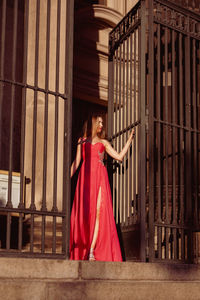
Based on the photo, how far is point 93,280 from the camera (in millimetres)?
5062

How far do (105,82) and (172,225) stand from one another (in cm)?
257

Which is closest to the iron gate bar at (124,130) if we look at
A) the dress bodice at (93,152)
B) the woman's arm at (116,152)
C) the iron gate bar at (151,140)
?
the woman's arm at (116,152)

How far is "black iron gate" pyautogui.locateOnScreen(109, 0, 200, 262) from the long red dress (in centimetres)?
28

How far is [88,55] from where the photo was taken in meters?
8.20

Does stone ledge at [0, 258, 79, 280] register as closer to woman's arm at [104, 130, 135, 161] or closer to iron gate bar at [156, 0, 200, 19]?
woman's arm at [104, 130, 135, 161]

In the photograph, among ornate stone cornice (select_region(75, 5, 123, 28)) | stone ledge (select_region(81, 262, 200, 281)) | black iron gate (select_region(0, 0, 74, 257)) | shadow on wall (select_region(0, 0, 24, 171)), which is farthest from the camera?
ornate stone cornice (select_region(75, 5, 123, 28))

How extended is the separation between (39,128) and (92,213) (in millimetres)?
1154

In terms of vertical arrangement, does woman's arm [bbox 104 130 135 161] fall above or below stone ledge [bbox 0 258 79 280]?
above

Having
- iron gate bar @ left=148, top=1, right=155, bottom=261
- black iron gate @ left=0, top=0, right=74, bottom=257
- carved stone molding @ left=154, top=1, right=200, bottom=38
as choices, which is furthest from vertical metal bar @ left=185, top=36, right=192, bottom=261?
black iron gate @ left=0, top=0, right=74, bottom=257

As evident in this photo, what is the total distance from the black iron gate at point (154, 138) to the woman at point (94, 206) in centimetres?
27

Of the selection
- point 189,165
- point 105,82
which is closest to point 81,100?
point 105,82

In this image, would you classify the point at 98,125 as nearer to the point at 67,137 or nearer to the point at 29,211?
the point at 67,137

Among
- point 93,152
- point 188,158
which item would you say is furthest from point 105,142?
point 188,158

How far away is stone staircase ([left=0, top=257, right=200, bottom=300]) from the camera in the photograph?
4.69 metres
